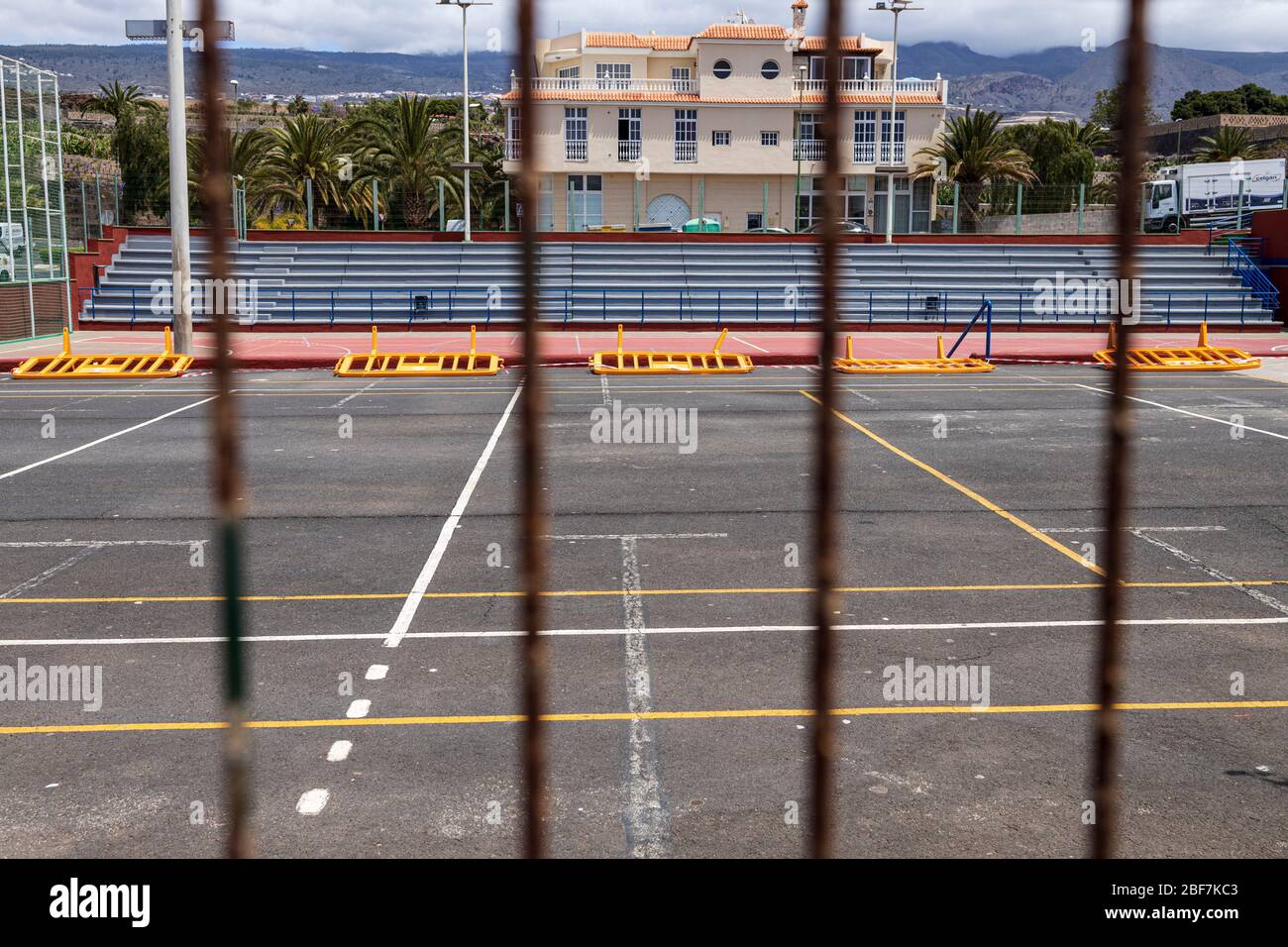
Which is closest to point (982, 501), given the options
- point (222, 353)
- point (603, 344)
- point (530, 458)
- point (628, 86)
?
point (530, 458)

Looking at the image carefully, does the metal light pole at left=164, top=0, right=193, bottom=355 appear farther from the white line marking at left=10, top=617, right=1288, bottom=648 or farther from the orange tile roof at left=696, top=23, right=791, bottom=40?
the orange tile roof at left=696, top=23, right=791, bottom=40

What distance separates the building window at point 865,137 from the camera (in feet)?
208

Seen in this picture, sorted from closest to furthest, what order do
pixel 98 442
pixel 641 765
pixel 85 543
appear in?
pixel 641 765 < pixel 85 543 < pixel 98 442

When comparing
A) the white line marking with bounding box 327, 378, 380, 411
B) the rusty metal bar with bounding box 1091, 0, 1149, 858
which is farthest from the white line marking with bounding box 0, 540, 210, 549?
the rusty metal bar with bounding box 1091, 0, 1149, 858

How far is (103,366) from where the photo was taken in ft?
91.5

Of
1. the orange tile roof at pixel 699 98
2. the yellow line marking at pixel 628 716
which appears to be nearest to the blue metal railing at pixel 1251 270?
the orange tile roof at pixel 699 98

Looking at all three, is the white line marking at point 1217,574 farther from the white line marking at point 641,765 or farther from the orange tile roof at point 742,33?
the orange tile roof at point 742,33

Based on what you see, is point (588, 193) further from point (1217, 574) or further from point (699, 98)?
point (1217, 574)

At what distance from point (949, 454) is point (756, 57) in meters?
57.3

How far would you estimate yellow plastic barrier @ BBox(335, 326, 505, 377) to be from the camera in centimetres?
2697

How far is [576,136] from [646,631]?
60.2 m

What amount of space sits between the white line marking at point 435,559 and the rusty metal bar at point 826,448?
22.9 ft

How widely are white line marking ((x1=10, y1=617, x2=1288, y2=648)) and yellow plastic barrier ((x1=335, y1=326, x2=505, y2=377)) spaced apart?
18046 millimetres
